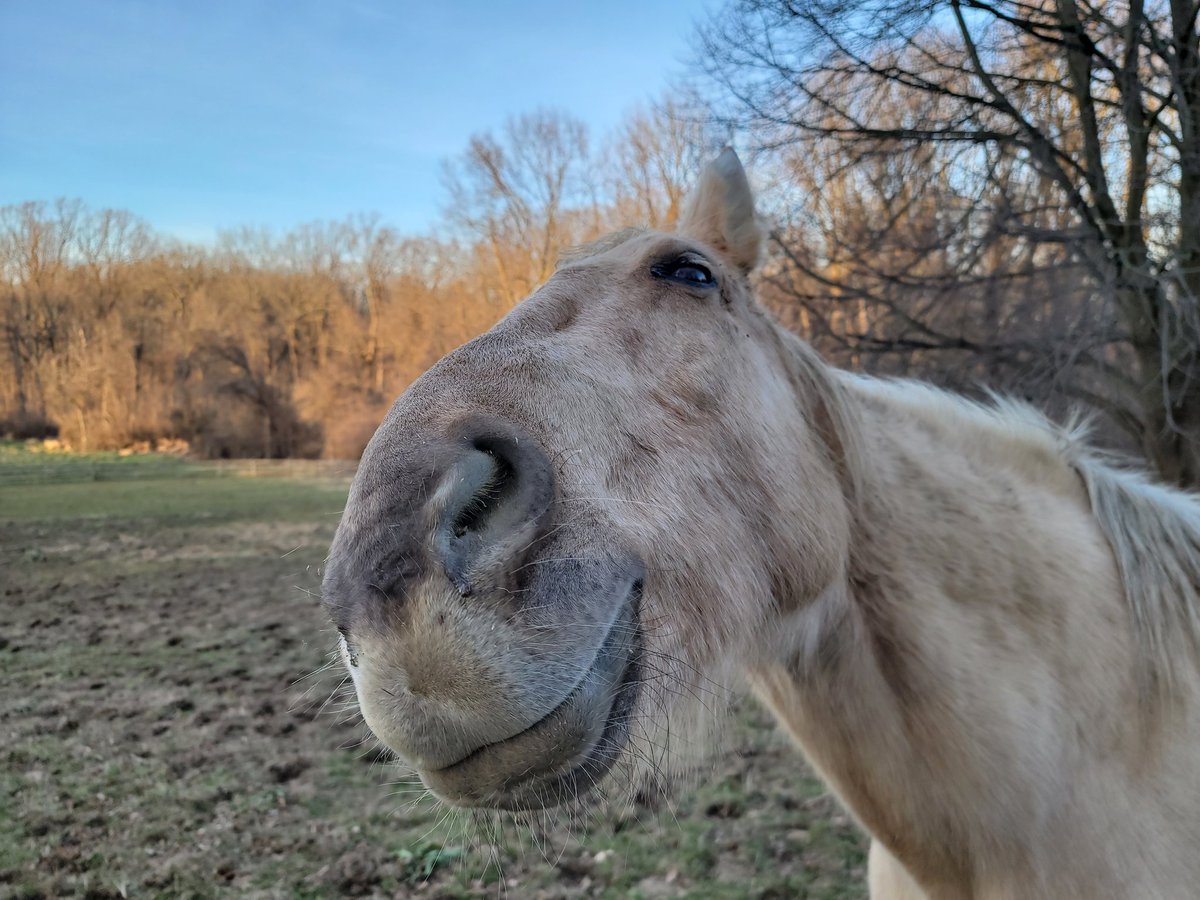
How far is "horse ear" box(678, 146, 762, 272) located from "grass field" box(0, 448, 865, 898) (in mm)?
1281

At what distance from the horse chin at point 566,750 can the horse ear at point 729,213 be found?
1.17m

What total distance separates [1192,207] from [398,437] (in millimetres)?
7261

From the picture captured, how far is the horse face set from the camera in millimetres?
989

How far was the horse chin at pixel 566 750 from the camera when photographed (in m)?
1.06

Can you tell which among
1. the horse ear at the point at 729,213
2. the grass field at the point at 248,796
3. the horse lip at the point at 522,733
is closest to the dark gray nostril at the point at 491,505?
the horse lip at the point at 522,733

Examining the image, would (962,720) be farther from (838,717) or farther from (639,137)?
(639,137)

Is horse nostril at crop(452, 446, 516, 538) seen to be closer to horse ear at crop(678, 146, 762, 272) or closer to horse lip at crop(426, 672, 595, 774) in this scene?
horse lip at crop(426, 672, 595, 774)

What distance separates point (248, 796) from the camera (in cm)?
456

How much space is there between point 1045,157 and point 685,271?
620 cm

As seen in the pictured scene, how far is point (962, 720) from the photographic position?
1568 millimetres

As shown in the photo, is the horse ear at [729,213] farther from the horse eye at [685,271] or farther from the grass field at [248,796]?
the grass field at [248,796]

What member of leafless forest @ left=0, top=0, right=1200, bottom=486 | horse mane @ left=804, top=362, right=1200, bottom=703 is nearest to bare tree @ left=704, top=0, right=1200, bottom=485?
leafless forest @ left=0, top=0, right=1200, bottom=486

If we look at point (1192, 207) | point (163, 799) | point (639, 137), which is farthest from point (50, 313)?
point (1192, 207)

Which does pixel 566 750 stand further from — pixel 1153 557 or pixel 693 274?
pixel 1153 557
